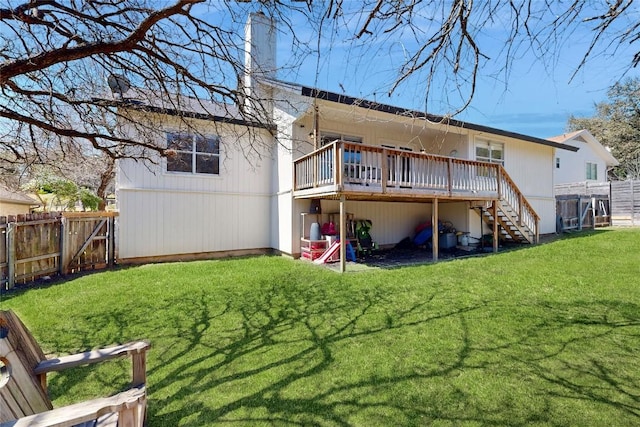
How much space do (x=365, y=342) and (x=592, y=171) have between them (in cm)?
2728

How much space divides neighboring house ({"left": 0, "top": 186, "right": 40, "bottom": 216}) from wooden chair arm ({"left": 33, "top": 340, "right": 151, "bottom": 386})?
17.5 metres

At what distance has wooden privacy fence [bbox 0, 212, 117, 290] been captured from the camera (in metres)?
6.50

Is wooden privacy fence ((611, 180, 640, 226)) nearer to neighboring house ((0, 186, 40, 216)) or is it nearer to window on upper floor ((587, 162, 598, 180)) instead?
window on upper floor ((587, 162, 598, 180))

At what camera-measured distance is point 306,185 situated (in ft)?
28.5

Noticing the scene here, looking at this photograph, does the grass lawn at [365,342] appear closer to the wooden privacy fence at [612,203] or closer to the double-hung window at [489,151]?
the double-hung window at [489,151]

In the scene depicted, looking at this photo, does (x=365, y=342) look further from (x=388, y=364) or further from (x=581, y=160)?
(x=581, y=160)

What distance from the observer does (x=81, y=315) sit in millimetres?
4867

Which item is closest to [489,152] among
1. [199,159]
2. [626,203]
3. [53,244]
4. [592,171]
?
[626,203]

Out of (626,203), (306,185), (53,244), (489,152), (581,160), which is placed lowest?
(53,244)

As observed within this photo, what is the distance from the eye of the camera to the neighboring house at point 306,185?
319 inches

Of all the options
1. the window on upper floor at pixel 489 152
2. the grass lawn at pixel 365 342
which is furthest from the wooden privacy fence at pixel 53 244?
the window on upper floor at pixel 489 152

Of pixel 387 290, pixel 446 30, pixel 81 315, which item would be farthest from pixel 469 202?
pixel 81 315

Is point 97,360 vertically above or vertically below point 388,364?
above

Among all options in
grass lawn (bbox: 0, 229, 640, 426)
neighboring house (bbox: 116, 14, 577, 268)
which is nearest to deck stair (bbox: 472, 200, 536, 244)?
neighboring house (bbox: 116, 14, 577, 268)
